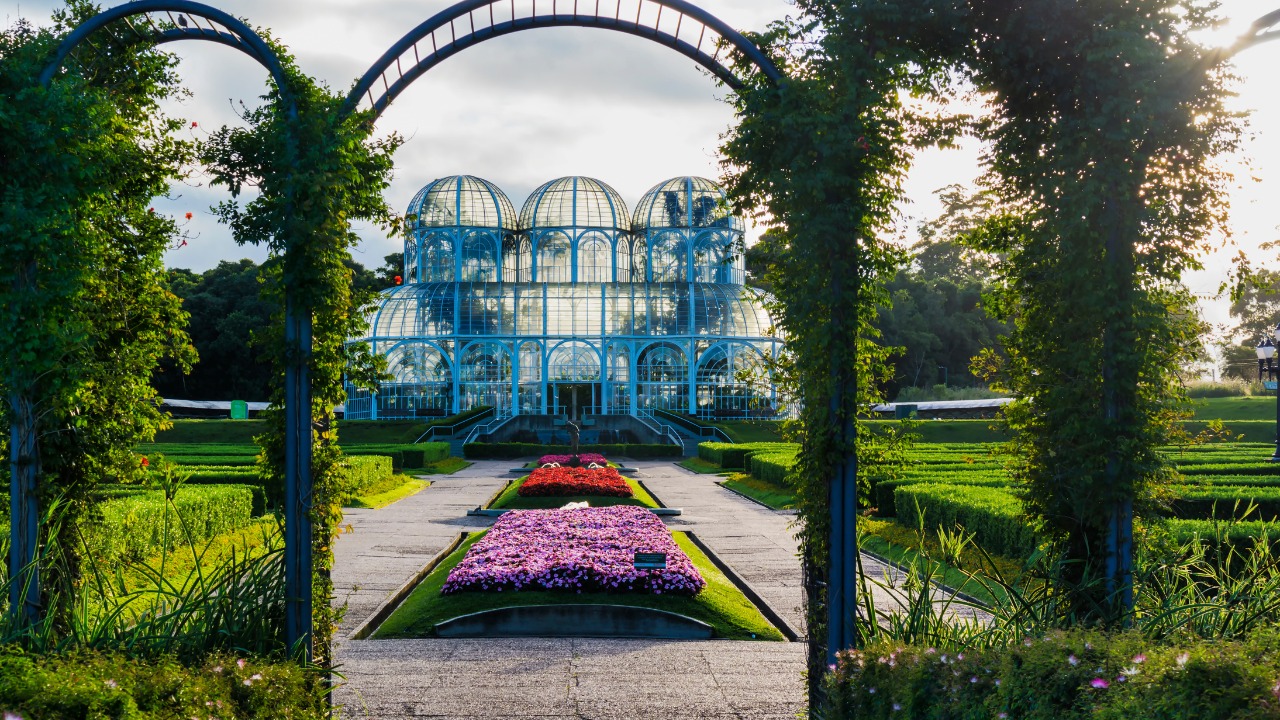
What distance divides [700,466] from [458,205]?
20301mm

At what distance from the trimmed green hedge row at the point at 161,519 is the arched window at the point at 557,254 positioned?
29.3m

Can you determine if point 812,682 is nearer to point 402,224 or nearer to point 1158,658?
point 1158,658

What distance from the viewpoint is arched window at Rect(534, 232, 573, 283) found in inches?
1713

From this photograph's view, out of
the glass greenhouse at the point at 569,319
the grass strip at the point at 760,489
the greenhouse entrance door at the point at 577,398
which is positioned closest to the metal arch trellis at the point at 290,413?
the grass strip at the point at 760,489

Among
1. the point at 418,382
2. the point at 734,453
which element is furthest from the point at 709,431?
the point at 418,382

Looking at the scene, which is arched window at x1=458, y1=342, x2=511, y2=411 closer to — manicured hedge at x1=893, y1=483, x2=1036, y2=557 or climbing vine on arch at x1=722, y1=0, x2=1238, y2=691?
manicured hedge at x1=893, y1=483, x2=1036, y2=557

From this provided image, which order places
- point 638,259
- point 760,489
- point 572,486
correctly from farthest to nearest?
1. point 638,259
2. point 760,489
3. point 572,486

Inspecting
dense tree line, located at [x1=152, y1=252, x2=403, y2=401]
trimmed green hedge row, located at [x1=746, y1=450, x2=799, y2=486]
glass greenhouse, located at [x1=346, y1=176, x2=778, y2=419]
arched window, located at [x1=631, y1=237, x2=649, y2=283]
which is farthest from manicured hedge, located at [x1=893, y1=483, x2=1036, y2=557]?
dense tree line, located at [x1=152, y1=252, x2=403, y2=401]

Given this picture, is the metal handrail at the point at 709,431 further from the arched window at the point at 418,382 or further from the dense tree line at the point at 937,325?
the dense tree line at the point at 937,325

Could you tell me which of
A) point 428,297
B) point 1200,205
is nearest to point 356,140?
point 1200,205

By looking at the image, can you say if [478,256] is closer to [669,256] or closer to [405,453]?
[669,256]

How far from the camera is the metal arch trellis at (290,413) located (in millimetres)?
5707

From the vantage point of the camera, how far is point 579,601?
881 centimetres

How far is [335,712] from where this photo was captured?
18.7ft
